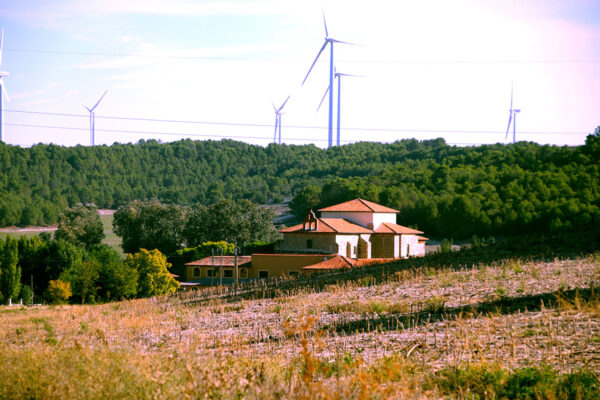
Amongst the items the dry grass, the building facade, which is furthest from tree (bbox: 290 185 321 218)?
the dry grass

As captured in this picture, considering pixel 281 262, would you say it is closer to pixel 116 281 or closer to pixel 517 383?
pixel 116 281

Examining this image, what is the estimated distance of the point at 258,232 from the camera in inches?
3691

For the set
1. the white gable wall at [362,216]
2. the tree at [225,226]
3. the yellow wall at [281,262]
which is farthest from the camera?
the tree at [225,226]

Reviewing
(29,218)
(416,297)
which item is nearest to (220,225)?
(29,218)

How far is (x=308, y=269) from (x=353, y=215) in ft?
67.2

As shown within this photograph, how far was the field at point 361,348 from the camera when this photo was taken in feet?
28.5

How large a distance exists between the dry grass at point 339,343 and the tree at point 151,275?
146ft

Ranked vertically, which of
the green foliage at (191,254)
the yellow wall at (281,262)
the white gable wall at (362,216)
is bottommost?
the green foliage at (191,254)

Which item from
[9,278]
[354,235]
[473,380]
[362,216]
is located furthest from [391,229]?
[473,380]

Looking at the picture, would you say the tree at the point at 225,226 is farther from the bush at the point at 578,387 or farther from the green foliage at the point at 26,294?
the bush at the point at 578,387

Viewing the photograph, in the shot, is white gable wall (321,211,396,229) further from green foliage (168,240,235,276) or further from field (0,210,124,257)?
field (0,210,124,257)

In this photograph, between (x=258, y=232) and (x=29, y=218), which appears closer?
(x=258, y=232)

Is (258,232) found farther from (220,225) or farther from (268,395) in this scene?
(268,395)

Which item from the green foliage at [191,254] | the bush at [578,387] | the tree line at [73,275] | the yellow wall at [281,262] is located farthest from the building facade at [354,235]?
the bush at [578,387]
